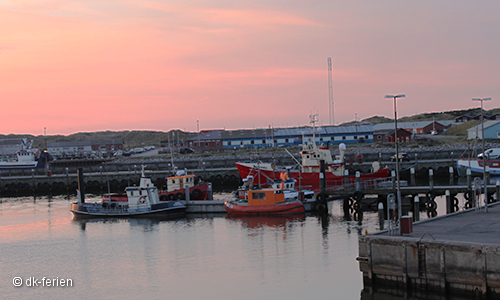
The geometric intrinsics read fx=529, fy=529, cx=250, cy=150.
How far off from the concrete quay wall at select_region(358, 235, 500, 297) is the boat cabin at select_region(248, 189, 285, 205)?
1819cm

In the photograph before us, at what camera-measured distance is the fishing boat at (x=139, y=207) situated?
132 ft

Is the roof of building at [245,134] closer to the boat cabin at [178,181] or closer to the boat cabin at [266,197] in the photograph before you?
the boat cabin at [178,181]

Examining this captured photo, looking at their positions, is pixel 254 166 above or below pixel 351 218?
above

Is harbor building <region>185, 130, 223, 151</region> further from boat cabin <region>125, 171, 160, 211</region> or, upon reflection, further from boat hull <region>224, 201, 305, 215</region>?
boat hull <region>224, 201, 305, 215</region>

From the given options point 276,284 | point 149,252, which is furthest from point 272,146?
Answer: point 276,284

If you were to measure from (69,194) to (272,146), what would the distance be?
1629 inches

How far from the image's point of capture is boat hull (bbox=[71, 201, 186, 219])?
4012cm

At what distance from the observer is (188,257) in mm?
27203

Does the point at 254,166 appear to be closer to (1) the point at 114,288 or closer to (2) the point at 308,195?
(2) the point at 308,195

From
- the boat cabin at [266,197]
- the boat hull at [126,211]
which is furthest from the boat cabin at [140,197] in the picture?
the boat cabin at [266,197]

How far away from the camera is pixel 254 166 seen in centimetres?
4953

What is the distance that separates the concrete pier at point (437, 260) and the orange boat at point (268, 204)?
55.6 ft

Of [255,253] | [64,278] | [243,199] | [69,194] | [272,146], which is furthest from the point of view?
[272,146]

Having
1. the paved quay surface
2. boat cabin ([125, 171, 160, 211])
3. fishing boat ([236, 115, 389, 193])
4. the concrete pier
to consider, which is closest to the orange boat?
boat cabin ([125, 171, 160, 211])
